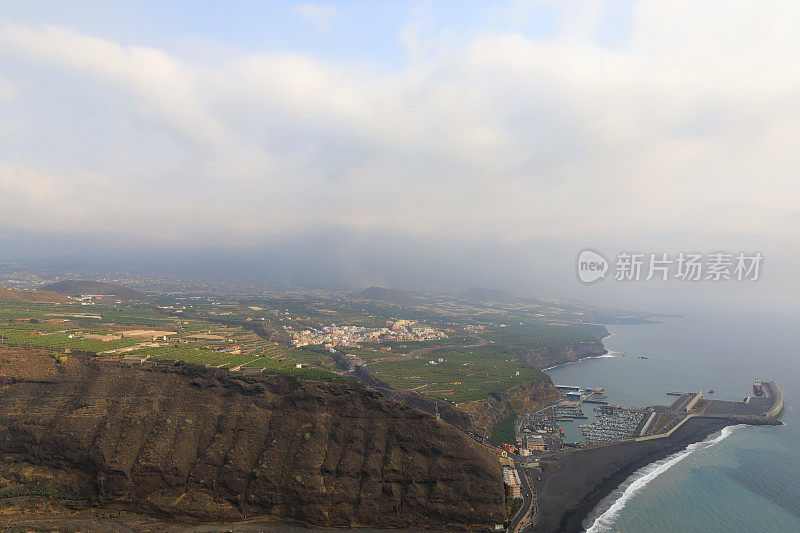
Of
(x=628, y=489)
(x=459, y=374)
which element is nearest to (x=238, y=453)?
(x=628, y=489)

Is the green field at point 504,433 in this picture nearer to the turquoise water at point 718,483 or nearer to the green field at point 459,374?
the green field at point 459,374

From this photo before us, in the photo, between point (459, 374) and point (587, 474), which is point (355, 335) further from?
point (587, 474)

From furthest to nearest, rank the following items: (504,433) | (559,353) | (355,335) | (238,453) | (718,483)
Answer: (355,335) < (559,353) < (504,433) < (718,483) < (238,453)

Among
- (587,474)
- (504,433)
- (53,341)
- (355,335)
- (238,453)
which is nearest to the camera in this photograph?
(238,453)

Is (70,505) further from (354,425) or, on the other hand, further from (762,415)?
(762,415)

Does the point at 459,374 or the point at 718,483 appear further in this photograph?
the point at 459,374

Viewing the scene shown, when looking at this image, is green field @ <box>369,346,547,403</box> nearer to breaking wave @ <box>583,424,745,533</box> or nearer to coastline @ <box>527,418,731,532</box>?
coastline @ <box>527,418,731,532</box>
